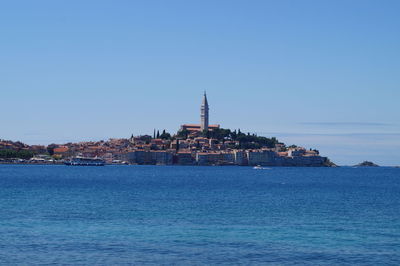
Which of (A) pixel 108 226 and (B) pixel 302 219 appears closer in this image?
(A) pixel 108 226

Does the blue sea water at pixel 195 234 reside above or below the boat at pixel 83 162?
below

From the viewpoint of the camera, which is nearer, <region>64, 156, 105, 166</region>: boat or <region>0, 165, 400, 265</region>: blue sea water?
<region>0, 165, 400, 265</region>: blue sea water

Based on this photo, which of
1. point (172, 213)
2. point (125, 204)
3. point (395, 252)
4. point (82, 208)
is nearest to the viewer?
point (395, 252)

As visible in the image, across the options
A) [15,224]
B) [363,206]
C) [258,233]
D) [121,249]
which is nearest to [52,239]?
[121,249]

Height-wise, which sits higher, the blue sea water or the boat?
the boat

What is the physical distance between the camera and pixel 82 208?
39.8 m

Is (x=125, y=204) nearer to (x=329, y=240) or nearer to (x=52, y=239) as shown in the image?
(x=52, y=239)

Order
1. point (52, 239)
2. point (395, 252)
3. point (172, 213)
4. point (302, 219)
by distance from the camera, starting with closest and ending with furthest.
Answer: point (395, 252)
point (52, 239)
point (302, 219)
point (172, 213)

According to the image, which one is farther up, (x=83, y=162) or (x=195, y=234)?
(x=83, y=162)

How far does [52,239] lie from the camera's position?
25.1 metres

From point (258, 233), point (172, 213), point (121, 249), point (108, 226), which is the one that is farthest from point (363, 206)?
point (121, 249)

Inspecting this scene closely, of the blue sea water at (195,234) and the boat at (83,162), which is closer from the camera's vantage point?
the blue sea water at (195,234)

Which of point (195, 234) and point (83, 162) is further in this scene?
point (83, 162)

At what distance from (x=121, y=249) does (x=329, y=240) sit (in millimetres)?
9447
